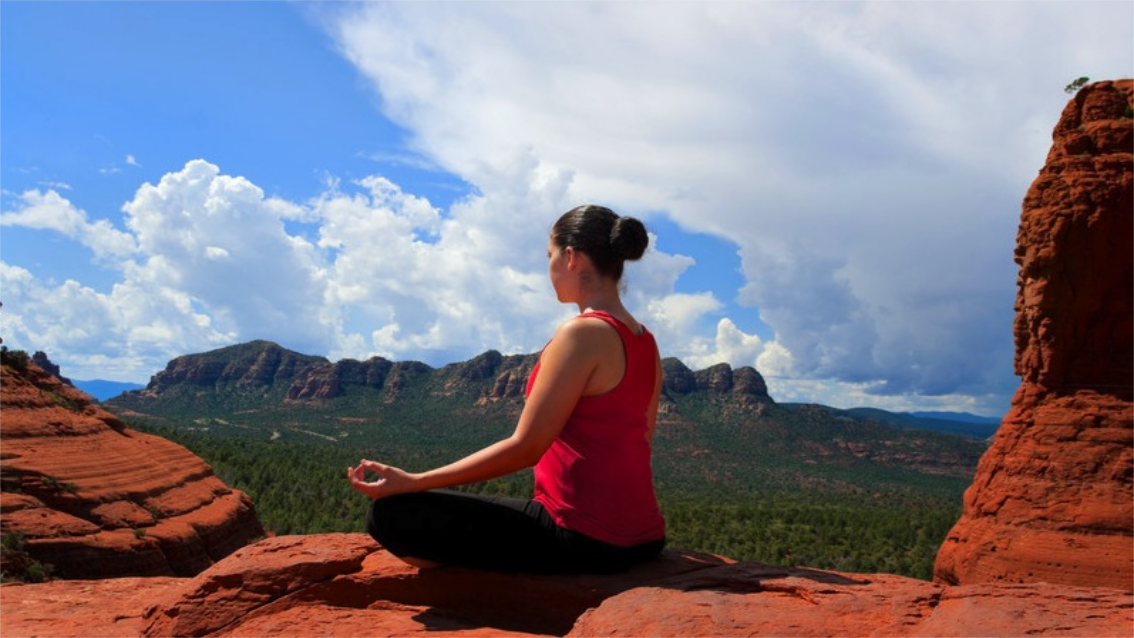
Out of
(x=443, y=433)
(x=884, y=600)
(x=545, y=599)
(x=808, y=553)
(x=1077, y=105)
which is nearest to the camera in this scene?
(x=884, y=600)

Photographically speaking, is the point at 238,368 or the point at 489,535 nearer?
the point at 489,535

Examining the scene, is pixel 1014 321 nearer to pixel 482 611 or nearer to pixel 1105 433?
pixel 1105 433

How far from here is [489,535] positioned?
396 centimetres

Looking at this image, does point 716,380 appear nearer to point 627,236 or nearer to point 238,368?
point 238,368

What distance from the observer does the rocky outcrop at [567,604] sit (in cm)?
317

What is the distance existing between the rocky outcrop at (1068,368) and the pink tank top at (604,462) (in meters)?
15.8

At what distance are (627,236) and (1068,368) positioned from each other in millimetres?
18106

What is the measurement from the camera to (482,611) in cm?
409

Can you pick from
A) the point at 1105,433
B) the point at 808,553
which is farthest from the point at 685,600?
the point at 808,553

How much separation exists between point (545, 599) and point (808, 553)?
31743mm

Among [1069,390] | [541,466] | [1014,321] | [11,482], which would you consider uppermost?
[1014,321]

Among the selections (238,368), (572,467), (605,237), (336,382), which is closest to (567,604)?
(572,467)

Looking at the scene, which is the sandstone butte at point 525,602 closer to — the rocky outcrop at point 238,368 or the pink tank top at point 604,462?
the pink tank top at point 604,462

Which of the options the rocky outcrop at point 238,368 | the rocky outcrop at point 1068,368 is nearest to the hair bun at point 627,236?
the rocky outcrop at point 1068,368
